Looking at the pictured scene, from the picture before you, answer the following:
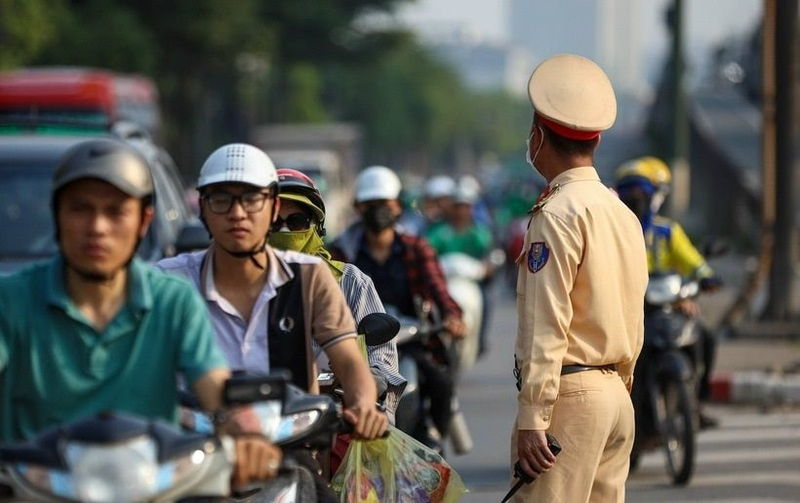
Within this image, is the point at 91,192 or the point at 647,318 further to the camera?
the point at 647,318

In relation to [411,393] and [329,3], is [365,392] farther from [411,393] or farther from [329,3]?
[329,3]

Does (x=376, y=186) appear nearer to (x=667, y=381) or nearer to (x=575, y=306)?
(x=667, y=381)

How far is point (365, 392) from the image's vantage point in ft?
14.9

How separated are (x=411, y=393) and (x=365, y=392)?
10.6 ft

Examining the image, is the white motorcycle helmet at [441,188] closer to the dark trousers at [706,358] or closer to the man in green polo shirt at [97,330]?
the dark trousers at [706,358]

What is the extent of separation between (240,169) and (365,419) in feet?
2.51

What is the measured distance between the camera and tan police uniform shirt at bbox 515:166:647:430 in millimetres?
5172

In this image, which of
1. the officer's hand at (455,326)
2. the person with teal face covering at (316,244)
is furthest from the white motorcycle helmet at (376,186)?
the person with teal face covering at (316,244)

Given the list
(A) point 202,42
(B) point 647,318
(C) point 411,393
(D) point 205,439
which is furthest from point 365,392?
(A) point 202,42

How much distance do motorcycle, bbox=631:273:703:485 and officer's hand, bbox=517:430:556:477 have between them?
14.8 feet

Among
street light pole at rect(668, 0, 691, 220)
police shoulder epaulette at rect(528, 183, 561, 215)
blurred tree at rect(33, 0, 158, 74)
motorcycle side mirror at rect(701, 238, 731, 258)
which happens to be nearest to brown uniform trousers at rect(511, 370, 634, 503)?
police shoulder epaulette at rect(528, 183, 561, 215)

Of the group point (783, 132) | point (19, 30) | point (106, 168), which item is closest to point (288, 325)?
point (106, 168)

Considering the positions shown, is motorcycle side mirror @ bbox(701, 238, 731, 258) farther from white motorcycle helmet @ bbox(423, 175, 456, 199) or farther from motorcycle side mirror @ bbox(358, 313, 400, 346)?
white motorcycle helmet @ bbox(423, 175, 456, 199)

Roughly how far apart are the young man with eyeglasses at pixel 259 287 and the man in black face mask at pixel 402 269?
14.3ft
